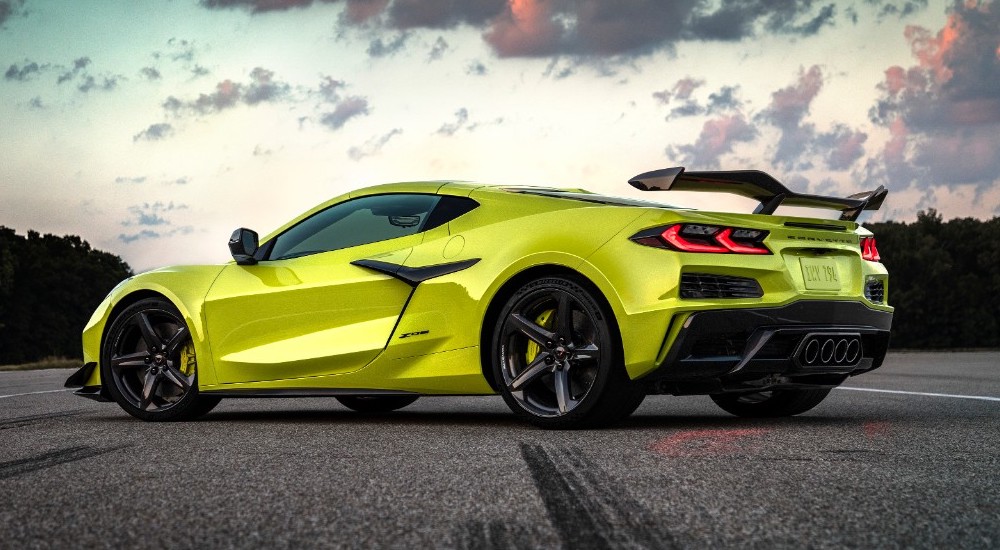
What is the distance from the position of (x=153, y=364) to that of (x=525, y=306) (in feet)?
9.46

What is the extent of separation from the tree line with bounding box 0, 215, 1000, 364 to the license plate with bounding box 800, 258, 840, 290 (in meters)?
79.3

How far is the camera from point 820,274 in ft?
19.9

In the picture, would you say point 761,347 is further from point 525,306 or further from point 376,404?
point 376,404

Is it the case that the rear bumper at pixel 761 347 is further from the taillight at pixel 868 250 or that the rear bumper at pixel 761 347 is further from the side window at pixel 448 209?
the side window at pixel 448 209

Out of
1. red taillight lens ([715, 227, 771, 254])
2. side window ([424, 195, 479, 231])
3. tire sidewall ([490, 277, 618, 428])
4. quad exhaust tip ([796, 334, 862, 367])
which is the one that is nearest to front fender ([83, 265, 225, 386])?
side window ([424, 195, 479, 231])

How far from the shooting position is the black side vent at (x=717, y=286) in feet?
18.4

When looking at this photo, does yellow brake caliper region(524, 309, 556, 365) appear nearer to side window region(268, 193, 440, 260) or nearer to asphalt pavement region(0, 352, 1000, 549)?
asphalt pavement region(0, 352, 1000, 549)

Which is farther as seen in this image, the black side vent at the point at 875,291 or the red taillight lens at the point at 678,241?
the black side vent at the point at 875,291

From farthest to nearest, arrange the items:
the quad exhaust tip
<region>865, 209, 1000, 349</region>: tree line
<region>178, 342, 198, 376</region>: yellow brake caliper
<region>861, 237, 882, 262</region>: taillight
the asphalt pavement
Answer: <region>865, 209, 1000, 349</region>: tree line
<region>178, 342, 198, 376</region>: yellow brake caliper
<region>861, 237, 882, 262</region>: taillight
the quad exhaust tip
the asphalt pavement

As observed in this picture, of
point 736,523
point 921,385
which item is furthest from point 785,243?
point 921,385

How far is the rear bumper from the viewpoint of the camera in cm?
563

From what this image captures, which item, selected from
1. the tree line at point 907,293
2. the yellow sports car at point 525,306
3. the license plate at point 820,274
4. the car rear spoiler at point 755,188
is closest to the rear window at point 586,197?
the yellow sports car at point 525,306

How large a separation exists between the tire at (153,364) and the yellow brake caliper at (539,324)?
2460 mm

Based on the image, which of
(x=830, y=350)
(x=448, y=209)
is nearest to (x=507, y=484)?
(x=830, y=350)
